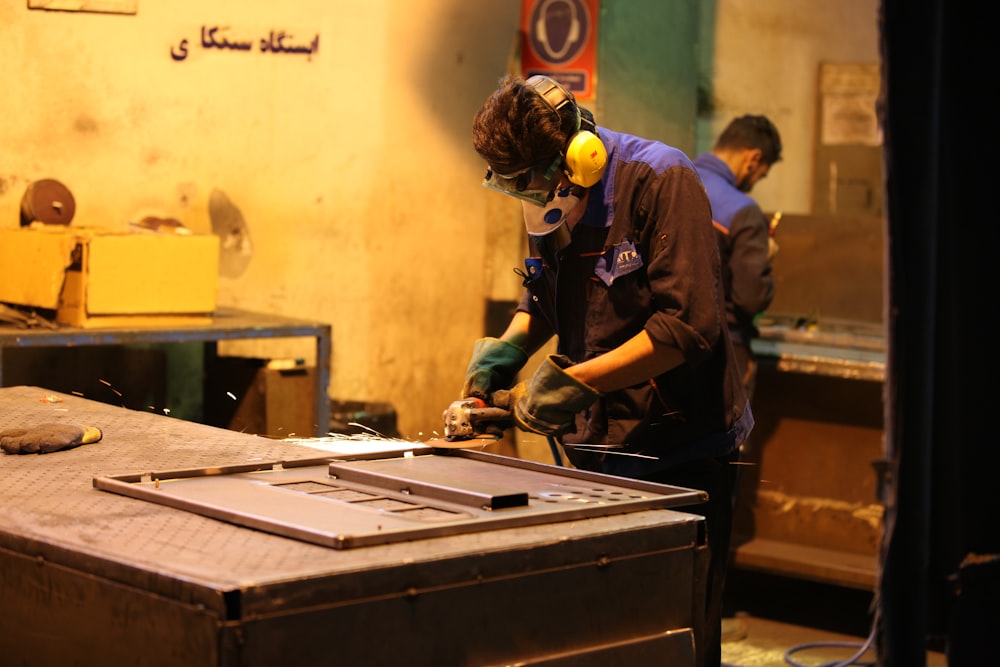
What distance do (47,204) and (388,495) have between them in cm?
344

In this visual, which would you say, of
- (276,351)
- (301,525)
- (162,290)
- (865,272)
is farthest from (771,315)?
(301,525)

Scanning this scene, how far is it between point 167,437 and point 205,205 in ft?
10.2

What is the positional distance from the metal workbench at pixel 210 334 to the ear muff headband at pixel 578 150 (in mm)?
2279

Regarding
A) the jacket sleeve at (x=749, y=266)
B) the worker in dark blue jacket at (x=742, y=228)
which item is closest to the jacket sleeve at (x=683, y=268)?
the worker in dark blue jacket at (x=742, y=228)

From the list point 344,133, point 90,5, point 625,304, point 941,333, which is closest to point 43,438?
point 625,304

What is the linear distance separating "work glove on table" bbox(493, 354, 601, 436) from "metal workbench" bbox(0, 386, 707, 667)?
13.8 inches

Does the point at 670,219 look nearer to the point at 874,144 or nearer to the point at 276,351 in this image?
the point at 276,351

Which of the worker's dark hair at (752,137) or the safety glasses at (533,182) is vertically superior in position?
the worker's dark hair at (752,137)

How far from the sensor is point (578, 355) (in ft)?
9.35

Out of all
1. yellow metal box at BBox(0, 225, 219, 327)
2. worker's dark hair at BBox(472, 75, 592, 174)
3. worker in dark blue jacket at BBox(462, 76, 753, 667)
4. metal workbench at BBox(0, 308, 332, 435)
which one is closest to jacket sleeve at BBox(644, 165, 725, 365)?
worker in dark blue jacket at BBox(462, 76, 753, 667)

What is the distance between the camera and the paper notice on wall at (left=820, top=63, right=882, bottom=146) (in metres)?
6.60

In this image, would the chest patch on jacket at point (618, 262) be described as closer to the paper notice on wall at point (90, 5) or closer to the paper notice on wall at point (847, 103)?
the paper notice on wall at point (90, 5)

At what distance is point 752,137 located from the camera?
509 cm

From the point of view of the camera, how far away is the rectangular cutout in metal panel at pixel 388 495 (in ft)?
6.14
